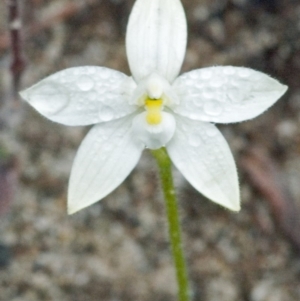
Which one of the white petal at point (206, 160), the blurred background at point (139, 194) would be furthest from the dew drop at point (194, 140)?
Answer: the blurred background at point (139, 194)

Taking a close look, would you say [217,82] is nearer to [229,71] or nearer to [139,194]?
[229,71]

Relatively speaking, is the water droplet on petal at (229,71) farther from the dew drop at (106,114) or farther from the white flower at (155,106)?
the dew drop at (106,114)

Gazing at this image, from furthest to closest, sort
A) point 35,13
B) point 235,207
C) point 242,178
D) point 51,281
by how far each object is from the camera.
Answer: point 35,13
point 242,178
point 51,281
point 235,207

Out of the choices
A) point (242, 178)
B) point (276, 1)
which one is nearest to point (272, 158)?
point (242, 178)

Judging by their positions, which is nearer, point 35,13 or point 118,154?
point 118,154

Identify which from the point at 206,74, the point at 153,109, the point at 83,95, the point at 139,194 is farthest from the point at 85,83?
the point at 139,194

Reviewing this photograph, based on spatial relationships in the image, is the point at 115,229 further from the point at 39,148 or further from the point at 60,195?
the point at 39,148
